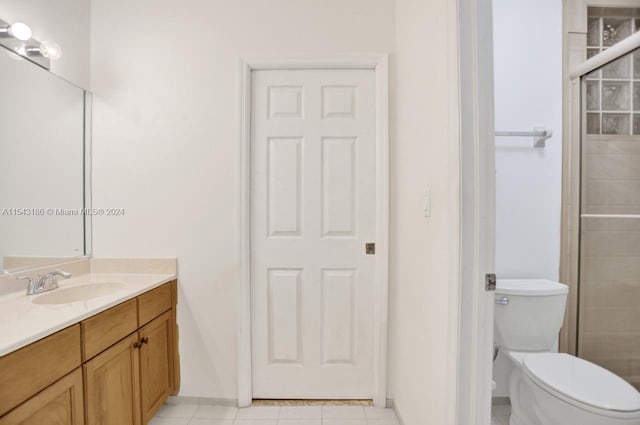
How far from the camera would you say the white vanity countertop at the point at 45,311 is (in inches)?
35.9

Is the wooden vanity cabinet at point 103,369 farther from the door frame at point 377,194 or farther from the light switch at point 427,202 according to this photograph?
the light switch at point 427,202

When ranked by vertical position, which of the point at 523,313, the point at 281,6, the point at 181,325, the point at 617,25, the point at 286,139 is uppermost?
the point at 281,6

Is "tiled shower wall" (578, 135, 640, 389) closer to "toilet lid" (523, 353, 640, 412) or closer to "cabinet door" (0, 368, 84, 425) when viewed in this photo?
"toilet lid" (523, 353, 640, 412)

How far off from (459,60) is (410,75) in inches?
21.5

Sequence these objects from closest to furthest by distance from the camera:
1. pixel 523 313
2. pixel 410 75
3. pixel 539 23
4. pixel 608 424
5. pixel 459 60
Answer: pixel 459 60, pixel 608 424, pixel 410 75, pixel 523 313, pixel 539 23

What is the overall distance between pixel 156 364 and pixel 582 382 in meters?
2.05

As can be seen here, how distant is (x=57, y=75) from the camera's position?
1.60m

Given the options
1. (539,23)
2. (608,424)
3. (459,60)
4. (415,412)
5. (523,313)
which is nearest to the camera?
(459,60)

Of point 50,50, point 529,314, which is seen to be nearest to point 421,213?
point 529,314

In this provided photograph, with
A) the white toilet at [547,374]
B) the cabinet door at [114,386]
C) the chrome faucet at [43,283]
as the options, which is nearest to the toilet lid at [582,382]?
the white toilet at [547,374]

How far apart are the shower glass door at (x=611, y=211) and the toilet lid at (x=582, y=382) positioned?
416mm

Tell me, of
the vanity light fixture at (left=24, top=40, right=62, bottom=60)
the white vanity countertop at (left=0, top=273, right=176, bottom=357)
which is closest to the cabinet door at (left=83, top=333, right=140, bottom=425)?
the white vanity countertop at (left=0, top=273, right=176, bottom=357)

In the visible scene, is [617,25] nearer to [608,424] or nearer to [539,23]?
[539,23]

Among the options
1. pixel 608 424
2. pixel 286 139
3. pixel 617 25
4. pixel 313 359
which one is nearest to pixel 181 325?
pixel 313 359
